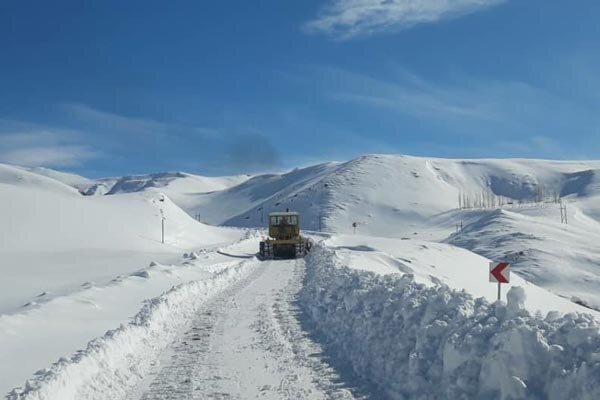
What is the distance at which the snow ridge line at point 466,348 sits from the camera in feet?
20.8

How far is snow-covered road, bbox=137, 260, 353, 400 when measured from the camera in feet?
28.2

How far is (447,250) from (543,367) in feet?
177

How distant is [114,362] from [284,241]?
29.6m

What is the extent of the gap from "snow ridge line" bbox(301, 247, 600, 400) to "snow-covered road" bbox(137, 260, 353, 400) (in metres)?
0.73

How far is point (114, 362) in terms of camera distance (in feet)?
31.2

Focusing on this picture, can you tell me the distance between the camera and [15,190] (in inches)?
2098

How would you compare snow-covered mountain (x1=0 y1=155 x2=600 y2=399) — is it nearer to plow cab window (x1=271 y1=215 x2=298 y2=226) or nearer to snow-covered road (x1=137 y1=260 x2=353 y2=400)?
snow-covered road (x1=137 y1=260 x2=353 y2=400)

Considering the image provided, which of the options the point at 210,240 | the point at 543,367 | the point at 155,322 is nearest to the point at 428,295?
the point at 543,367

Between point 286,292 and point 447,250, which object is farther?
point 447,250

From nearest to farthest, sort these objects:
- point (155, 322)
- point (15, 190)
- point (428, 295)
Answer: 1. point (428, 295)
2. point (155, 322)
3. point (15, 190)

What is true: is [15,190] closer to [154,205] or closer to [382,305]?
[154,205]

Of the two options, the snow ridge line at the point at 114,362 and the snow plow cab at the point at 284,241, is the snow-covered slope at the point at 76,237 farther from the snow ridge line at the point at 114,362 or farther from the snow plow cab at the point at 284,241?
the snow plow cab at the point at 284,241

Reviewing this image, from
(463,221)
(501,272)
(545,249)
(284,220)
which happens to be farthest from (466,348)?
(463,221)

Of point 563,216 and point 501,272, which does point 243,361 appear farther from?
point 563,216
